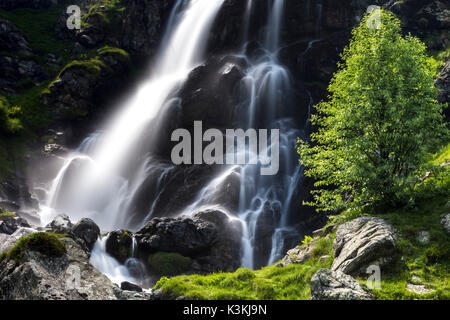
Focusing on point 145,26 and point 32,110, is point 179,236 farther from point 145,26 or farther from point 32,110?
point 145,26

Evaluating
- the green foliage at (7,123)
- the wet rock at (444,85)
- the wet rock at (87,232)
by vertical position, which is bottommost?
the wet rock at (87,232)

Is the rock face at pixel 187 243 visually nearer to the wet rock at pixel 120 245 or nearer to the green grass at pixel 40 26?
the wet rock at pixel 120 245

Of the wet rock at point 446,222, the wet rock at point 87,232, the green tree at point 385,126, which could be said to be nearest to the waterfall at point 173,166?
the wet rock at point 87,232

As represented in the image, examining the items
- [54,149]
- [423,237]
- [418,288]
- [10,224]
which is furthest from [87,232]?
[54,149]

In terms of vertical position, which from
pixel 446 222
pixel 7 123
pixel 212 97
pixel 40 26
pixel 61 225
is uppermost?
pixel 40 26

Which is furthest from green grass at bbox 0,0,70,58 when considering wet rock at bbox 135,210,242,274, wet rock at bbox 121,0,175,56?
wet rock at bbox 135,210,242,274

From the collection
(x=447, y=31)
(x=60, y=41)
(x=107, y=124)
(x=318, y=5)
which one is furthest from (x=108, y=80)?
(x=447, y=31)

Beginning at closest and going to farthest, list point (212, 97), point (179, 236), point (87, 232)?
point (87, 232) < point (179, 236) < point (212, 97)

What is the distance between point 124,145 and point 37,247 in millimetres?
36114

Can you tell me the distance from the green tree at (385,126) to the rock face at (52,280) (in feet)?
36.7

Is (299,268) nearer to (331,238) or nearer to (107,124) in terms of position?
(331,238)

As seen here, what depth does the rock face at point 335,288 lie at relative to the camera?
33.1ft

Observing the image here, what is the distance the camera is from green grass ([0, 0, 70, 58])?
7675 cm

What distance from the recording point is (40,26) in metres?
87.2
